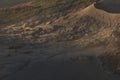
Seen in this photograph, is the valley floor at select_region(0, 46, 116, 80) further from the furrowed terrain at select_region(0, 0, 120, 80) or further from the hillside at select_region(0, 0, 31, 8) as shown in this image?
the hillside at select_region(0, 0, 31, 8)

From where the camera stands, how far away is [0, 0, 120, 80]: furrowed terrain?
1500 cm

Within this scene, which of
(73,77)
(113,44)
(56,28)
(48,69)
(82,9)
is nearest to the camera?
(73,77)

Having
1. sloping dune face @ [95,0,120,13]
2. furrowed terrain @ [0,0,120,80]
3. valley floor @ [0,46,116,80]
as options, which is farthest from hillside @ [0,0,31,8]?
valley floor @ [0,46,116,80]

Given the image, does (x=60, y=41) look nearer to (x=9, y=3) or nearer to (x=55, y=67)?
(x=55, y=67)

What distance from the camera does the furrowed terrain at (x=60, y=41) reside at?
15.0 meters

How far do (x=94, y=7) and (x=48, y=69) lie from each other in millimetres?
6565

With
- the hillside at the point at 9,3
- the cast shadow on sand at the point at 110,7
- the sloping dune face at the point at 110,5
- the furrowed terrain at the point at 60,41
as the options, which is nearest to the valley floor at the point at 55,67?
the furrowed terrain at the point at 60,41

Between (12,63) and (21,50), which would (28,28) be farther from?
(12,63)

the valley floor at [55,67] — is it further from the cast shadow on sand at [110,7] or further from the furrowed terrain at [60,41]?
the cast shadow on sand at [110,7]

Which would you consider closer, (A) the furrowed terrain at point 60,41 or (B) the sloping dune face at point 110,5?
(A) the furrowed terrain at point 60,41

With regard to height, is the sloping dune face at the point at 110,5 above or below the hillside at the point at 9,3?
below

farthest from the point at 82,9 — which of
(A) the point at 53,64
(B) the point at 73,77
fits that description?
(B) the point at 73,77

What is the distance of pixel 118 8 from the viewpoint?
2034cm

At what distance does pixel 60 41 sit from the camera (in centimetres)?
1834
